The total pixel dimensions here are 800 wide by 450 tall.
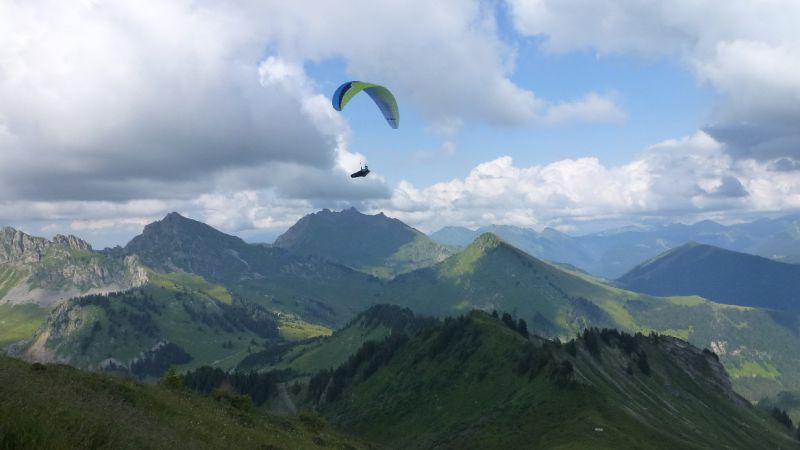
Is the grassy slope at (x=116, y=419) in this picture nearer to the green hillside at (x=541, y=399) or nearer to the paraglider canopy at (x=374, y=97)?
the paraglider canopy at (x=374, y=97)

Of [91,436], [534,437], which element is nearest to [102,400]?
[91,436]

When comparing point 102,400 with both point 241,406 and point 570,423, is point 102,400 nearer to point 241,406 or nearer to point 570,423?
point 241,406

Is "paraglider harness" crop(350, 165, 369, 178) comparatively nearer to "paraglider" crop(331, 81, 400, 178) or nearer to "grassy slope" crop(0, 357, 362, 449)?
"paraglider" crop(331, 81, 400, 178)

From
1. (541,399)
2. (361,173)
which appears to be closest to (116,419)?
(361,173)

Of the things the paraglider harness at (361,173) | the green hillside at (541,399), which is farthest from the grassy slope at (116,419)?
the green hillside at (541,399)

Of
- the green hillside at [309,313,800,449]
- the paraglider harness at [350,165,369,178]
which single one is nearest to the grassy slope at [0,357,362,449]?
the paraglider harness at [350,165,369,178]

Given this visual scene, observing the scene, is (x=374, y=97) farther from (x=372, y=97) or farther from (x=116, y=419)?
(x=116, y=419)
